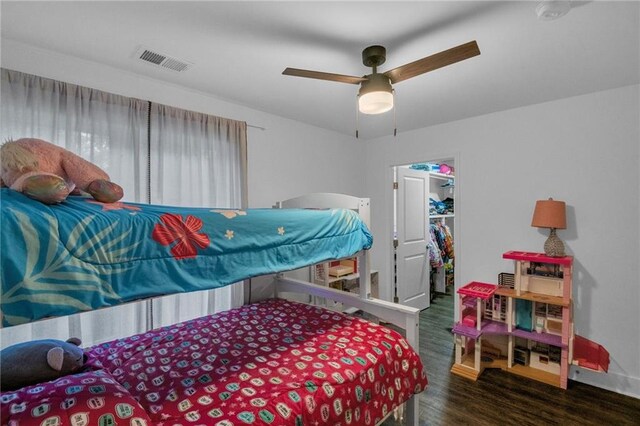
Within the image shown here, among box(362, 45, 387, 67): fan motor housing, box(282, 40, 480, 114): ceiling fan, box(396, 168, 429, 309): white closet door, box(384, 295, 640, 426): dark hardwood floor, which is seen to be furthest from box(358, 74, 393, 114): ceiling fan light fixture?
box(396, 168, 429, 309): white closet door

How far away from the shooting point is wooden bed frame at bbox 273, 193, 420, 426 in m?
1.95

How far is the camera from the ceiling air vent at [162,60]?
6.16ft

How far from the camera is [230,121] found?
8.80ft

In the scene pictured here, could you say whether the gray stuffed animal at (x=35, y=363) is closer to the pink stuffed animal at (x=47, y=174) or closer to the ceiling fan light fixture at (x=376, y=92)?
the pink stuffed animal at (x=47, y=174)

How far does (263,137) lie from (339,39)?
1539 millimetres

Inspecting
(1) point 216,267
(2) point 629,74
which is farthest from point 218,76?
(2) point 629,74

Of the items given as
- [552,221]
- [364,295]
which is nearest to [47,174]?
[364,295]

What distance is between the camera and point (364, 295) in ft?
7.28

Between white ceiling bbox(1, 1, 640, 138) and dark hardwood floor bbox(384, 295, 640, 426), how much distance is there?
8.02 feet

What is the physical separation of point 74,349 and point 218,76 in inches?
74.6

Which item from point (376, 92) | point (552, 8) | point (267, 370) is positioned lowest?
point (267, 370)

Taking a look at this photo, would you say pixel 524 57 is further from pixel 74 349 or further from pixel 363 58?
pixel 74 349

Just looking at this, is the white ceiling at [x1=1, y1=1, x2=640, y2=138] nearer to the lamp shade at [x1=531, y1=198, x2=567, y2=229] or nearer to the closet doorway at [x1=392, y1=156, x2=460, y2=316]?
the lamp shade at [x1=531, y1=198, x2=567, y2=229]

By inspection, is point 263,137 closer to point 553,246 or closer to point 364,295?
point 364,295
